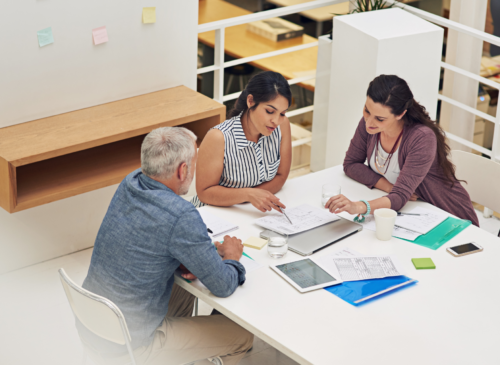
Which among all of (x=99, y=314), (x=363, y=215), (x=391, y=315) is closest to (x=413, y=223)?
(x=363, y=215)

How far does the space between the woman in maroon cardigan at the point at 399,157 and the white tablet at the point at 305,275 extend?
36 cm

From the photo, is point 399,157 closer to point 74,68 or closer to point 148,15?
point 148,15

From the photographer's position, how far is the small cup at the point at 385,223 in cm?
239

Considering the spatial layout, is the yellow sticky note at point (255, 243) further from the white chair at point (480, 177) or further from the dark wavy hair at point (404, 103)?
the white chair at point (480, 177)

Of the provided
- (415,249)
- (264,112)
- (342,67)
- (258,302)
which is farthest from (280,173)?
(342,67)

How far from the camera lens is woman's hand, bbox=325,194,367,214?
2506mm

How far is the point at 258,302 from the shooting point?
204 cm

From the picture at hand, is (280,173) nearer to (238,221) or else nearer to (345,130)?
(238,221)

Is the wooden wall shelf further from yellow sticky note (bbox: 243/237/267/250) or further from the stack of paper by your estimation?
the stack of paper

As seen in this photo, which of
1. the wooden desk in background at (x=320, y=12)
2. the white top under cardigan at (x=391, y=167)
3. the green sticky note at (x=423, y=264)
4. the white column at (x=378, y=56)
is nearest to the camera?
the green sticky note at (x=423, y=264)

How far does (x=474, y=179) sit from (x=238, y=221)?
123 cm

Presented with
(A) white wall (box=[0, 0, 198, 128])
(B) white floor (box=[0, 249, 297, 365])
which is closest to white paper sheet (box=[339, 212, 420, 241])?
(B) white floor (box=[0, 249, 297, 365])

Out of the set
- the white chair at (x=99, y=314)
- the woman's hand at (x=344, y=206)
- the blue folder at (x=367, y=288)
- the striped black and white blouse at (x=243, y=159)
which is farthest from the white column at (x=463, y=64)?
the white chair at (x=99, y=314)

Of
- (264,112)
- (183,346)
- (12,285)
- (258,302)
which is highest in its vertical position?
(264,112)
